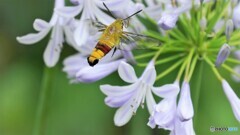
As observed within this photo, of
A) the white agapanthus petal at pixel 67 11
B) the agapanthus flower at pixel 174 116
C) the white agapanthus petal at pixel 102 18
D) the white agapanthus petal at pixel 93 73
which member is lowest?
the agapanthus flower at pixel 174 116

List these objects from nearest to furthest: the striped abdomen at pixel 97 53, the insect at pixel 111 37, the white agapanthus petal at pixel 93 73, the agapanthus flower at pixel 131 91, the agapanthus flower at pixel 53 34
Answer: the striped abdomen at pixel 97 53, the insect at pixel 111 37, the agapanthus flower at pixel 131 91, the white agapanthus petal at pixel 93 73, the agapanthus flower at pixel 53 34

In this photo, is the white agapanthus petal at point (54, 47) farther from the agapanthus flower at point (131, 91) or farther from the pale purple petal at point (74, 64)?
the agapanthus flower at point (131, 91)

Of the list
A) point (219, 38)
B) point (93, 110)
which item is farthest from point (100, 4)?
point (93, 110)

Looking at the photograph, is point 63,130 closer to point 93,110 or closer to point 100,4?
point 93,110

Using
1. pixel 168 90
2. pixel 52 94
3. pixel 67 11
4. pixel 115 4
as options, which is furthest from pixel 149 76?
pixel 52 94

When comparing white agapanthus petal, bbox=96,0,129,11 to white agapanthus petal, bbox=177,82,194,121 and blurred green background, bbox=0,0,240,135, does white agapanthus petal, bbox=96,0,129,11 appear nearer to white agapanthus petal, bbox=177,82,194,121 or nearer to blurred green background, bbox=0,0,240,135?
white agapanthus petal, bbox=177,82,194,121

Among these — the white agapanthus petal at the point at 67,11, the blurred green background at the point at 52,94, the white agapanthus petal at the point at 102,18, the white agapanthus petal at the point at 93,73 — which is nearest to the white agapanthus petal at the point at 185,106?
the white agapanthus petal at the point at 93,73
